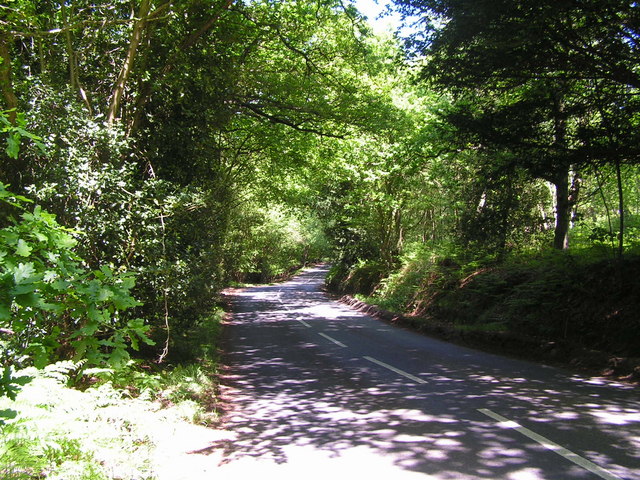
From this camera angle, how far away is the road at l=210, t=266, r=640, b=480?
15.3ft

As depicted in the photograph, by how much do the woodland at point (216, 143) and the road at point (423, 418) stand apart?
4.46 ft

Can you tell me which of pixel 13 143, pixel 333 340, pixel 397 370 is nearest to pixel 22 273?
pixel 13 143

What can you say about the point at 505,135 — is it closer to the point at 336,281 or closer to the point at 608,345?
the point at 608,345

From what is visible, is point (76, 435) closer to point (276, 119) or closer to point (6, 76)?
point (6, 76)

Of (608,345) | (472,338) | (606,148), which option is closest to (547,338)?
(608,345)

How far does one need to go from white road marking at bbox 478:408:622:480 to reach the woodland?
415 cm

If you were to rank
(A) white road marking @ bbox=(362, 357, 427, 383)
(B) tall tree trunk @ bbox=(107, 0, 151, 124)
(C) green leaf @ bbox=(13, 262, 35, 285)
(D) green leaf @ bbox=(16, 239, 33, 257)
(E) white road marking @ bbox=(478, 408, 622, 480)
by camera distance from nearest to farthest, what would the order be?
(C) green leaf @ bbox=(13, 262, 35, 285), (D) green leaf @ bbox=(16, 239, 33, 257), (E) white road marking @ bbox=(478, 408, 622, 480), (B) tall tree trunk @ bbox=(107, 0, 151, 124), (A) white road marking @ bbox=(362, 357, 427, 383)

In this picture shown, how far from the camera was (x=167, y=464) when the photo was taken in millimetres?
4816

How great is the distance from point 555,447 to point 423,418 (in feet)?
5.57

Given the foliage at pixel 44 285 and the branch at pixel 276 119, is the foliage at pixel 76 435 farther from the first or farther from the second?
the branch at pixel 276 119

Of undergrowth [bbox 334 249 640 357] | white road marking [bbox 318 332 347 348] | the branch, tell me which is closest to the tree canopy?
the branch

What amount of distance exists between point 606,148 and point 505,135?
6.49 ft

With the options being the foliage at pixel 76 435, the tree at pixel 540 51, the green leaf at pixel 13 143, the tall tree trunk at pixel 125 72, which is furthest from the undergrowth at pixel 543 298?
the tall tree trunk at pixel 125 72

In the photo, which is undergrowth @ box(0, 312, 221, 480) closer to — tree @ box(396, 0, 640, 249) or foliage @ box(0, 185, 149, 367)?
foliage @ box(0, 185, 149, 367)
